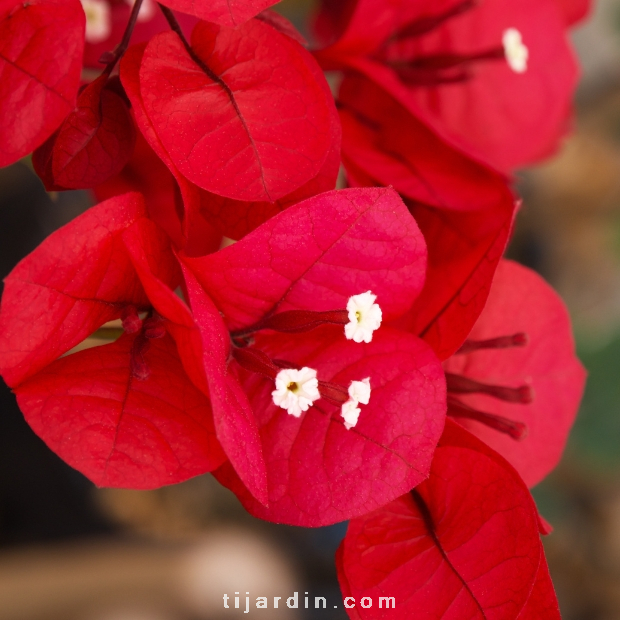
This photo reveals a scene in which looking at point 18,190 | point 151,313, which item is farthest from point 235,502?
point 151,313

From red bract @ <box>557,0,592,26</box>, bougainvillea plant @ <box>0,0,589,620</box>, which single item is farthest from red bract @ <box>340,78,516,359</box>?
red bract @ <box>557,0,592,26</box>

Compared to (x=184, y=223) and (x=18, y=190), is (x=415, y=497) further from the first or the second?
(x=18, y=190)

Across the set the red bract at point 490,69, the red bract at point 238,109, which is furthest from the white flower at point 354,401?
the red bract at point 490,69

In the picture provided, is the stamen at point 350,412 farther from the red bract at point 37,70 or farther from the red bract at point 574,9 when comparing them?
the red bract at point 574,9

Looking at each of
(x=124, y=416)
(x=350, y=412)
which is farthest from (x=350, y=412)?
(x=124, y=416)

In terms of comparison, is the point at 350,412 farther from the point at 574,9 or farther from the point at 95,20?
the point at 574,9

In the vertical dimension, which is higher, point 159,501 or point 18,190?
point 18,190

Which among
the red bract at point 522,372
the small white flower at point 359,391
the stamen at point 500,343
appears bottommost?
the red bract at point 522,372
